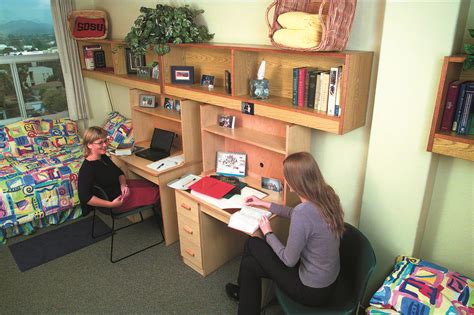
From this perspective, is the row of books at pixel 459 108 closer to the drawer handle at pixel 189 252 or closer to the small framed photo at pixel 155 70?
the drawer handle at pixel 189 252

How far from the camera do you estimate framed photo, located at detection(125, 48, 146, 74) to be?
3607 mm

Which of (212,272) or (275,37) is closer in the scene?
(275,37)

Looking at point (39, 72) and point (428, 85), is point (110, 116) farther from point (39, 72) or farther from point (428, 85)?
point (428, 85)

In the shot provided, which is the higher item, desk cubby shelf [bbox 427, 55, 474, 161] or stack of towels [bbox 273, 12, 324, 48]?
stack of towels [bbox 273, 12, 324, 48]

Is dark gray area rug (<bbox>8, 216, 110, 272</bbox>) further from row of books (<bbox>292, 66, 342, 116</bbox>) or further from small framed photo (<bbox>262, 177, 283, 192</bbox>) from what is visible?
row of books (<bbox>292, 66, 342, 116</bbox>)

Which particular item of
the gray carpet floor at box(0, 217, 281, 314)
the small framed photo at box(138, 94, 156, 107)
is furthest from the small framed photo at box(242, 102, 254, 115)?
the small framed photo at box(138, 94, 156, 107)

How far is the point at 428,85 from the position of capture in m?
1.73

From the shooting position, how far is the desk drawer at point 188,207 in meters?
2.62

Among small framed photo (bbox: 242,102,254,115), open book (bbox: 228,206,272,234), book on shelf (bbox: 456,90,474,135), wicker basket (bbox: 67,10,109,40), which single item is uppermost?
wicker basket (bbox: 67,10,109,40)

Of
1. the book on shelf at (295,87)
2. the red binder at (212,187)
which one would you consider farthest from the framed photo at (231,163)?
the book on shelf at (295,87)

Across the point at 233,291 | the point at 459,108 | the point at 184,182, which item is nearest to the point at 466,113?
the point at 459,108

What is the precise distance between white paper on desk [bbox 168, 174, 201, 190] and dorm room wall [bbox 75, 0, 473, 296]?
102 centimetres

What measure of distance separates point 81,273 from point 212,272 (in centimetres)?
106

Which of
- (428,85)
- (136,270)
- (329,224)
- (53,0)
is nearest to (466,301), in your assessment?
(329,224)
